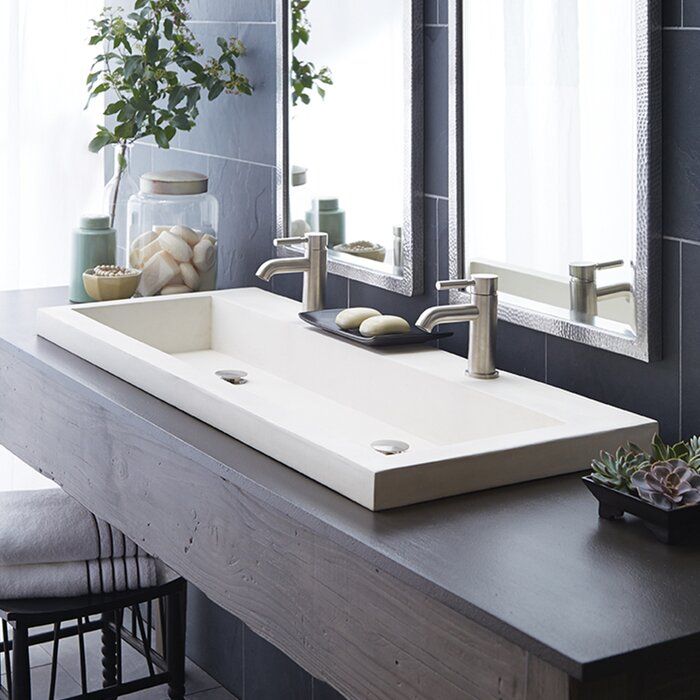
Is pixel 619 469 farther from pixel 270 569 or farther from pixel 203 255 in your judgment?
pixel 203 255

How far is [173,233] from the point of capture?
8.70 feet

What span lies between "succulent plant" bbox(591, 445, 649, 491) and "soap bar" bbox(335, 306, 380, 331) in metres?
0.81

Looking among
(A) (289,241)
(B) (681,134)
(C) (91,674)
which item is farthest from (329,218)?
(C) (91,674)

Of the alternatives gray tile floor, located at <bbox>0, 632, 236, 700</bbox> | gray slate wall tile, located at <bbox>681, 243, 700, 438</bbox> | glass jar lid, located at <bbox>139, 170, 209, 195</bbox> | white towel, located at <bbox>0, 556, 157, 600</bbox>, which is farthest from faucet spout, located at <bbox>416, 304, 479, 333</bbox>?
gray tile floor, located at <bbox>0, 632, 236, 700</bbox>

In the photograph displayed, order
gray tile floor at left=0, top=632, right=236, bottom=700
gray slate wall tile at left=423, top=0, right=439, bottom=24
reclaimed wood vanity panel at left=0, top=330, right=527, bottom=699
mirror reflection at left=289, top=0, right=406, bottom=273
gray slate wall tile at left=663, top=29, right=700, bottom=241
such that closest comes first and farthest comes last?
reclaimed wood vanity panel at left=0, top=330, right=527, bottom=699, gray slate wall tile at left=663, top=29, right=700, bottom=241, gray slate wall tile at left=423, top=0, right=439, bottom=24, mirror reflection at left=289, top=0, right=406, bottom=273, gray tile floor at left=0, top=632, right=236, bottom=700

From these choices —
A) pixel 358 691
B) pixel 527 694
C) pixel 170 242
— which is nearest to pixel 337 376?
pixel 170 242

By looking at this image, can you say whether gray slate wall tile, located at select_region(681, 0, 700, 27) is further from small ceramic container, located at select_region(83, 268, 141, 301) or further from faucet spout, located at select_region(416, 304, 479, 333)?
small ceramic container, located at select_region(83, 268, 141, 301)

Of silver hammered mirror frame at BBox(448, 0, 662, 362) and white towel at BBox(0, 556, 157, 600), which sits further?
white towel at BBox(0, 556, 157, 600)

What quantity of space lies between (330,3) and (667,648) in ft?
5.24

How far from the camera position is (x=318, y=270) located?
92.7 inches

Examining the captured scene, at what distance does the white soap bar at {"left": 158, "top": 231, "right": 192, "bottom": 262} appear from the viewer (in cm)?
263

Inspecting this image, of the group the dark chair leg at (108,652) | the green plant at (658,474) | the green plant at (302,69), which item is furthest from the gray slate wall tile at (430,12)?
the dark chair leg at (108,652)

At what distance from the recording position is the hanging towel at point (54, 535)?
226cm

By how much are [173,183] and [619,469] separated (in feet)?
4.90
